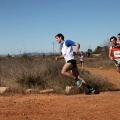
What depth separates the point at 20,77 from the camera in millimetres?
9250

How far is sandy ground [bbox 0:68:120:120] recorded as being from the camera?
538 cm

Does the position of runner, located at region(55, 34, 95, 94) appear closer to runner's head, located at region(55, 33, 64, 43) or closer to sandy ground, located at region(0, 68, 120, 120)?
runner's head, located at region(55, 33, 64, 43)

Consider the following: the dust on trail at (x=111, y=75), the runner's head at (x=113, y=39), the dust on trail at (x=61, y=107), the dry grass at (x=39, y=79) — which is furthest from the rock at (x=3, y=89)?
the dust on trail at (x=111, y=75)

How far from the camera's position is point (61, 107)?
6.11m

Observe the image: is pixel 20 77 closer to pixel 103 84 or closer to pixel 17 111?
pixel 103 84

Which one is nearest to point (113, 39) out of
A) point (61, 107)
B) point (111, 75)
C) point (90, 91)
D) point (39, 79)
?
point (90, 91)

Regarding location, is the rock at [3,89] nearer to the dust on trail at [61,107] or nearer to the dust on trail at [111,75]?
the dust on trail at [61,107]

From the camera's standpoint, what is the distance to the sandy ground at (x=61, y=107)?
212 inches

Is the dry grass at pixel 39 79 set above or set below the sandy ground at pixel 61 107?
above

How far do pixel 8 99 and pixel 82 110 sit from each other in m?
2.26

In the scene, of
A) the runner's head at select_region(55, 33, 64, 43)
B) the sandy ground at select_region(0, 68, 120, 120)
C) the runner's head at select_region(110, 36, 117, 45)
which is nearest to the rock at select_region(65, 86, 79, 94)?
the sandy ground at select_region(0, 68, 120, 120)

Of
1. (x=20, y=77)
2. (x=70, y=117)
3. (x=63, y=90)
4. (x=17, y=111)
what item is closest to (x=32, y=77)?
(x=20, y=77)

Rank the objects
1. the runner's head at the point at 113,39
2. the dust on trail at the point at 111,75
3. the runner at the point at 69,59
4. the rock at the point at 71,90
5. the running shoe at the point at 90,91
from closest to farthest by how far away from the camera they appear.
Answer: the runner at the point at 69,59
the running shoe at the point at 90,91
the rock at the point at 71,90
the runner's head at the point at 113,39
the dust on trail at the point at 111,75

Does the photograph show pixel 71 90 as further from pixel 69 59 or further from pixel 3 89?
pixel 3 89
